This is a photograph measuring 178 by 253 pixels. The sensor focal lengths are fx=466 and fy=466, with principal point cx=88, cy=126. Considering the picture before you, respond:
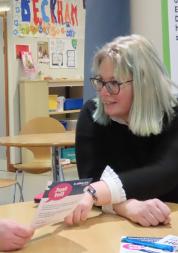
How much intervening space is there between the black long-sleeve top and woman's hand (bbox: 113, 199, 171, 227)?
0.14 metres

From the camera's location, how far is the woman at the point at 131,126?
1696mm

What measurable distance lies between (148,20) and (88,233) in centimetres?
173

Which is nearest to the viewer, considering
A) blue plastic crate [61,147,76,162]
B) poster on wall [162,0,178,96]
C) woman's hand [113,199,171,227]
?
woman's hand [113,199,171,227]

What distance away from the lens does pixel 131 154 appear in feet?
6.26

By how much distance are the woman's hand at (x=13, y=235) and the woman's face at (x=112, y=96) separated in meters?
0.70

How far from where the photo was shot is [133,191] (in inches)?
64.4

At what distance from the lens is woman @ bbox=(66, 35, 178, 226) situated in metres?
1.70

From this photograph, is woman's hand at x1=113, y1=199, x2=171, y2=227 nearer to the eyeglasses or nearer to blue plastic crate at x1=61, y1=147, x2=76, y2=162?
the eyeglasses

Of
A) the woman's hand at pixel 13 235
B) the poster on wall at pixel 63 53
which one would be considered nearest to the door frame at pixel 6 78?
the poster on wall at pixel 63 53

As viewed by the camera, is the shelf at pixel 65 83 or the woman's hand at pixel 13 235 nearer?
the woman's hand at pixel 13 235

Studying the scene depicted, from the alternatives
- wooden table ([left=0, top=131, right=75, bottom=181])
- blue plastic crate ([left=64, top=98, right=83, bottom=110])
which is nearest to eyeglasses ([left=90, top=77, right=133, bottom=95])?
wooden table ([left=0, top=131, right=75, bottom=181])

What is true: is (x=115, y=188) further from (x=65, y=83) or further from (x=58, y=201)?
(x=65, y=83)

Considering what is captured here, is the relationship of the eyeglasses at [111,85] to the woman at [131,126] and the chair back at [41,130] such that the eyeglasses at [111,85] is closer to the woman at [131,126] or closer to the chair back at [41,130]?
the woman at [131,126]

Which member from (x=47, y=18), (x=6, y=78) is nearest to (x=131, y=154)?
(x=6, y=78)
